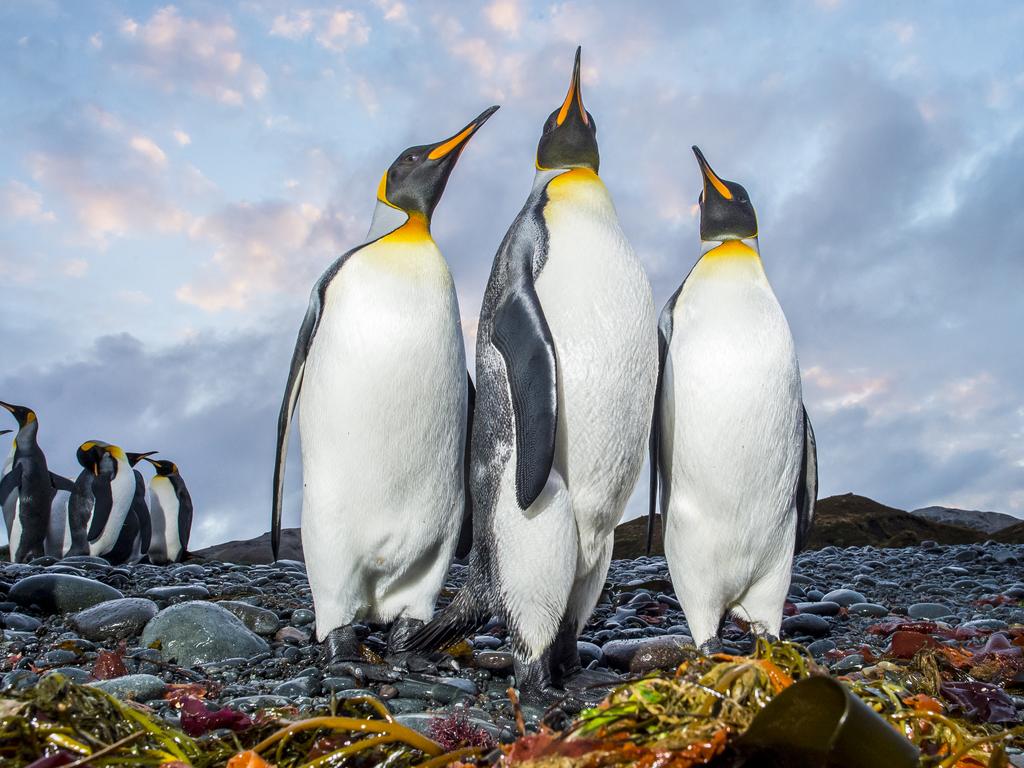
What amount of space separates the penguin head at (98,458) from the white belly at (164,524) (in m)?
1.03

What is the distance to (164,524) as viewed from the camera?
14609 millimetres

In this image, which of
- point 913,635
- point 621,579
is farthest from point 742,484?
point 621,579

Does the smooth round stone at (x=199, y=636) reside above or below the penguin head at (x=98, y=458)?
below

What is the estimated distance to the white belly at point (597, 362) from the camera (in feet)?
12.7

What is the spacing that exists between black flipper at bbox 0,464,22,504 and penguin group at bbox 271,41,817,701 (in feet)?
38.4

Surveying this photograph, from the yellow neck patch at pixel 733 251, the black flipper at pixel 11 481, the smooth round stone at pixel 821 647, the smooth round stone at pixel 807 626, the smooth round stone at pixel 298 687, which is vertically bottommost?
the smooth round stone at pixel 821 647

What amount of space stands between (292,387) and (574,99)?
2032 mm

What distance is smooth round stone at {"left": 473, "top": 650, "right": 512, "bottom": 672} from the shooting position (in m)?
4.23

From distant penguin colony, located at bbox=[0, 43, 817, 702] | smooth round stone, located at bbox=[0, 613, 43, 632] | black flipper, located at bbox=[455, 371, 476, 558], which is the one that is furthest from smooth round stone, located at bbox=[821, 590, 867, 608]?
smooth round stone, located at bbox=[0, 613, 43, 632]

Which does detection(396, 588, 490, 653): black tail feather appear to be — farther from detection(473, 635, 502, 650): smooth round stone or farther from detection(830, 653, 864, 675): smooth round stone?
detection(830, 653, 864, 675): smooth round stone

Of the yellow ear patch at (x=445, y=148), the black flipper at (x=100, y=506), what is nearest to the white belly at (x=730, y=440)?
the yellow ear patch at (x=445, y=148)

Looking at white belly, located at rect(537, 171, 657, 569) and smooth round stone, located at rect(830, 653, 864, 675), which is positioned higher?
white belly, located at rect(537, 171, 657, 569)

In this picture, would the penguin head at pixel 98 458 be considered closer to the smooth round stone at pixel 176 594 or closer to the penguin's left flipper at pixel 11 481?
the penguin's left flipper at pixel 11 481

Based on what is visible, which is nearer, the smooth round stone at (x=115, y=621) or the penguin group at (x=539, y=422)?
the penguin group at (x=539, y=422)
